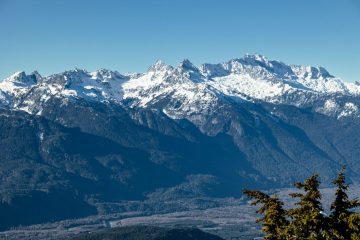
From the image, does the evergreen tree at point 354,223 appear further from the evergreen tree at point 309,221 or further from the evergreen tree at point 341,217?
the evergreen tree at point 309,221

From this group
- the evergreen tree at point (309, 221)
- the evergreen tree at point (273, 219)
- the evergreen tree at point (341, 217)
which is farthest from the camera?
the evergreen tree at point (273, 219)

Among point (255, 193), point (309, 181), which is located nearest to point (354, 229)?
point (309, 181)

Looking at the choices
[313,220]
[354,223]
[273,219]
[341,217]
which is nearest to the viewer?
Answer: [354,223]

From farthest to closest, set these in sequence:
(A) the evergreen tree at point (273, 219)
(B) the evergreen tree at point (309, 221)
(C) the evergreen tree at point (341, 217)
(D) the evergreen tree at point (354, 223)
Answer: (A) the evergreen tree at point (273, 219), (C) the evergreen tree at point (341, 217), (B) the evergreen tree at point (309, 221), (D) the evergreen tree at point (354, 223)

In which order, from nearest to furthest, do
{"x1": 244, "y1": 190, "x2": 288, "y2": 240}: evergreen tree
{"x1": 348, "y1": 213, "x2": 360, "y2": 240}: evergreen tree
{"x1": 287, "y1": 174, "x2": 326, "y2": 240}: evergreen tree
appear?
{"x1": 348, "y1": 213, "x2": 360, "y2": 240}: evergreen tree
{"x1": 287, "y1": 174, "x2": 326, "y2": 240}: evergreen tree
{"x1": 244, "y1": 190, "x2": 288, "y2": 240}: evergreen tree

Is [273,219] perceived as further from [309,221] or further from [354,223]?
[354,223]

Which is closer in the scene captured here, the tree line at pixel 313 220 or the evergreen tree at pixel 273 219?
the tree line at pixel 313 220

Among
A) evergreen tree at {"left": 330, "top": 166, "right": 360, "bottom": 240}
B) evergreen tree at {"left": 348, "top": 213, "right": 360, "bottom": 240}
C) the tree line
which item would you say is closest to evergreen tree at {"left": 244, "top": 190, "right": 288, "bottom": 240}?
the tree line

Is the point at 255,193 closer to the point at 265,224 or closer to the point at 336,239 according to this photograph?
the point at 265,224

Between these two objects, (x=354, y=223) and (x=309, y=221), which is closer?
(x=354, y=223)

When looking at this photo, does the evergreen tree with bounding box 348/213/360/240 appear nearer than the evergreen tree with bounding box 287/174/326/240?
Yes

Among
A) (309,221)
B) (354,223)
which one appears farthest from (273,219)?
(354,223)

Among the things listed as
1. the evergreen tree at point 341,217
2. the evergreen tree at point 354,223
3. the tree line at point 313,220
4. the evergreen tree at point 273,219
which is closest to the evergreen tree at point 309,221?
the tree line at point 313,220

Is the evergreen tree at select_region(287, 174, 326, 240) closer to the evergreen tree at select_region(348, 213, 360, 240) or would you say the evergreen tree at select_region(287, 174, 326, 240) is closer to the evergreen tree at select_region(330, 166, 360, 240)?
the evergreen tree at select_region(330, 166, 360, 240)
